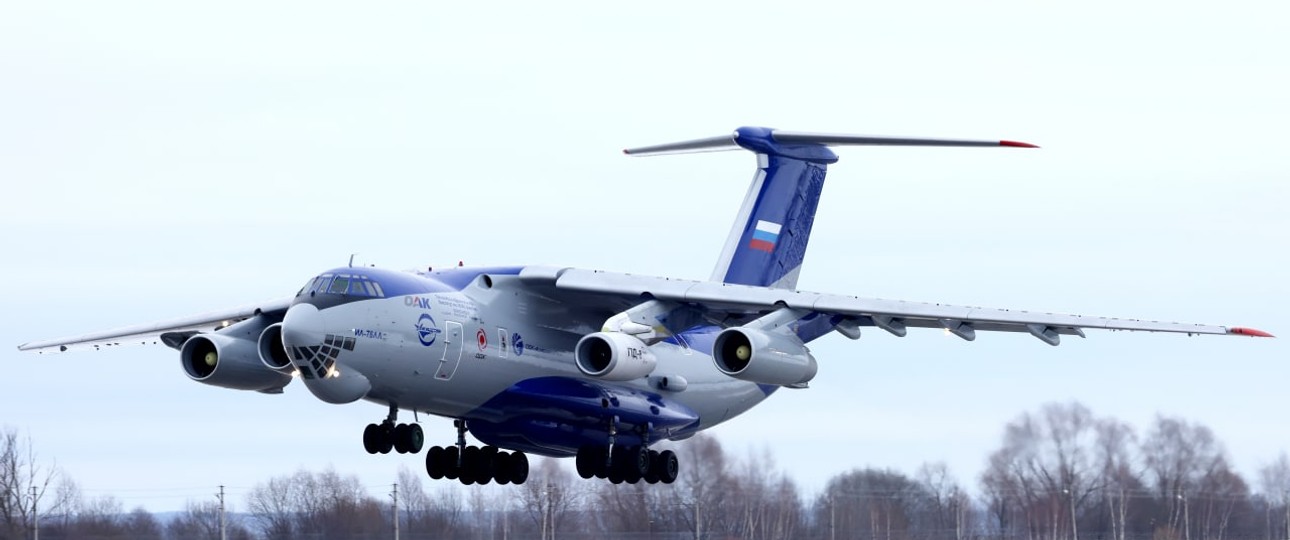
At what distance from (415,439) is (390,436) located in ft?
0.76

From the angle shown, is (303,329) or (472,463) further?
(472,463)

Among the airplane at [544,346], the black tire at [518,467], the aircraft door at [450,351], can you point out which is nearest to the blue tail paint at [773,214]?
the airplane at [544,346]

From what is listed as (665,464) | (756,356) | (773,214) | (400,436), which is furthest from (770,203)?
(400,436)

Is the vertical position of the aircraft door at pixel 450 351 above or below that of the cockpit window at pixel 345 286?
below

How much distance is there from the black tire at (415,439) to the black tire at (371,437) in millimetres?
266

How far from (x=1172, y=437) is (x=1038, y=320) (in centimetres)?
720

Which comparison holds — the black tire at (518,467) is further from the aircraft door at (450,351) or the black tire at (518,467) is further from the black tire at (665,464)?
the aircraft door at (450,351)

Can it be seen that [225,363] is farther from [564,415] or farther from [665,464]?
[665,464]

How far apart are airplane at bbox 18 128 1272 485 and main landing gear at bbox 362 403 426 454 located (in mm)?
17

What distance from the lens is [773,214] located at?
22469mm

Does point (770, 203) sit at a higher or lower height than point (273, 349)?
higher

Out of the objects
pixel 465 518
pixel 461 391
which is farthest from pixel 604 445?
pixel 465 518

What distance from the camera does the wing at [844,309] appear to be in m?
18.5

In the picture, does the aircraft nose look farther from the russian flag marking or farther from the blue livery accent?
the russian flag marking
